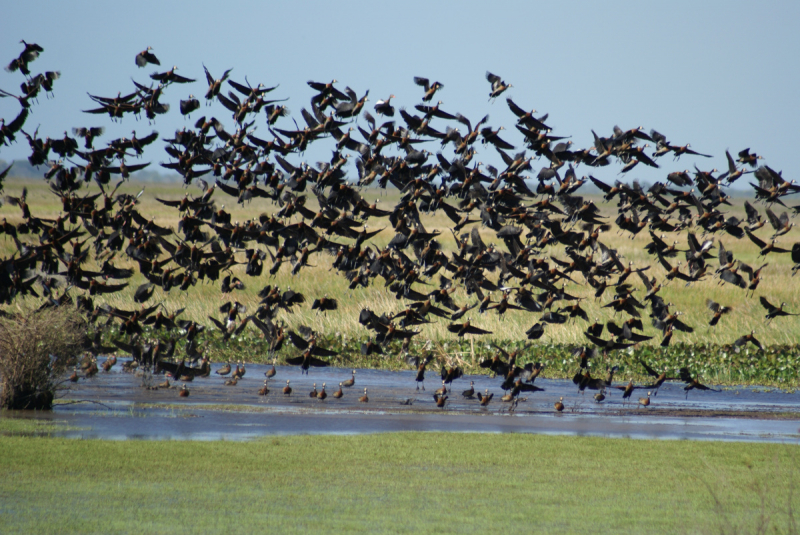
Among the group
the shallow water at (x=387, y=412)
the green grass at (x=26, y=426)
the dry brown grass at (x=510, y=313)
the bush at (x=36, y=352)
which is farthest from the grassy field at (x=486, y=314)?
the green grass at (x=26, y=426)

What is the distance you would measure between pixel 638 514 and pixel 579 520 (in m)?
0.64

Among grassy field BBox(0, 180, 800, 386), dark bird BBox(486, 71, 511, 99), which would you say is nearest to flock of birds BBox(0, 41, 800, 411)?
dark bird BBox(486, 71, 511, 99)

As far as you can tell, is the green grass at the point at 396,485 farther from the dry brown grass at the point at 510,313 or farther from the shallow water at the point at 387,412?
the dry brown grass at the point at 510,313

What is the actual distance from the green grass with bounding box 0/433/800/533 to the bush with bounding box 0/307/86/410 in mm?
2574

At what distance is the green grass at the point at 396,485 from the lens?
6586 millimetres

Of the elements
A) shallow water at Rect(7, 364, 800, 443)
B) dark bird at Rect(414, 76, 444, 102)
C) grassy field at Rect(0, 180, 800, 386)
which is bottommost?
shallow water at Rect(7, 364, 800, 443)

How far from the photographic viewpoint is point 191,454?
30.5ft

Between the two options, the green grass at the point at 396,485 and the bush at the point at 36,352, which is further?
the bush at the point at 36,352

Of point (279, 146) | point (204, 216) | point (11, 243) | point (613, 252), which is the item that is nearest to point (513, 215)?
point (613, 252)

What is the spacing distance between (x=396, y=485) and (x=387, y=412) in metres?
5.74

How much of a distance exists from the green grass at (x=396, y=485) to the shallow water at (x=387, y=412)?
→ 42.2 inches

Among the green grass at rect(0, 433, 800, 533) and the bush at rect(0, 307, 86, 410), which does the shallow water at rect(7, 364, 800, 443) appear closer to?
the bush at rect(0, 307, 86, 410)

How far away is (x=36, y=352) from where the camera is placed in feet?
39.2

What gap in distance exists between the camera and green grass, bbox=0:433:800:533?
6.59 metres
